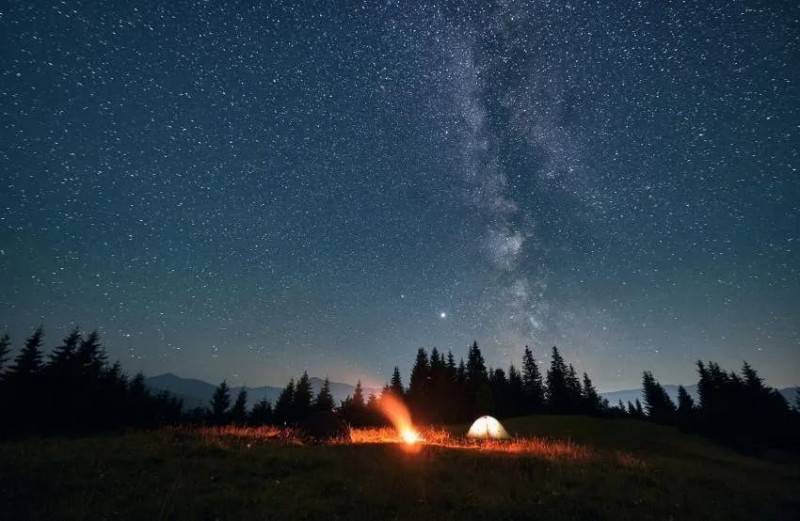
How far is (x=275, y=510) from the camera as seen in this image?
22.3 ft

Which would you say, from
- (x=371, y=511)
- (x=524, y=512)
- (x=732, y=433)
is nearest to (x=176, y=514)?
(x=371, y=511)

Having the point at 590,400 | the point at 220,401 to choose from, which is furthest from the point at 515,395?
the point at 220,401

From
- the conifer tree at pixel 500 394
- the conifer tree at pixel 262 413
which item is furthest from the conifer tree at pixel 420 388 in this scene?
the conifer tree at pixel 262 413

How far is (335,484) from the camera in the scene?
8.47m

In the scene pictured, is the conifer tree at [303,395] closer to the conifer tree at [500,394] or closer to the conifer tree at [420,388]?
the conifer tree at [420,388]

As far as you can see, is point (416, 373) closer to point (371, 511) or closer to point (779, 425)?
point (779, 425)

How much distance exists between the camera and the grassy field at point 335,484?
695 cm

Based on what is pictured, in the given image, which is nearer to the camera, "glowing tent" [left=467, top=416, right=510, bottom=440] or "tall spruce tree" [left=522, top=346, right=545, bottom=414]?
"glowing tent" [left=467, top=416, right=510, bottom=440]

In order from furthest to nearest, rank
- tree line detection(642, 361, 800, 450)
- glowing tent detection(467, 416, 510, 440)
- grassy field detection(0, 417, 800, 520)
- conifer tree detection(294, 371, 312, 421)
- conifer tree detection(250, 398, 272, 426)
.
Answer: conifer tree detection(294, 371, 312, 421)
conifer tree detection(250, 398, 272, 426)
tree line detection(642, 361, 800, 450)
glowing tent detection(467, 416, 510, 440)
grassy field detection(0, 417, 800, 520)

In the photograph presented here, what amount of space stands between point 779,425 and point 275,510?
191ft

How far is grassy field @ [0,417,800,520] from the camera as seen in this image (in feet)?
22.8

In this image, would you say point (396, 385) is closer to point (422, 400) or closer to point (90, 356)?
point (422, 400)

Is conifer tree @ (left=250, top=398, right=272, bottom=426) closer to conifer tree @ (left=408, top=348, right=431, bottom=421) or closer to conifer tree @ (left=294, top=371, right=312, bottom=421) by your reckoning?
conifer tree @ (left=294, top=371, right=312, bottom=421)

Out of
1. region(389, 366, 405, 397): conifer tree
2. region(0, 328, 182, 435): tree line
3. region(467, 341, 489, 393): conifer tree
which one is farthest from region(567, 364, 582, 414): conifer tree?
region(0, 328, 182, 435): tree line
